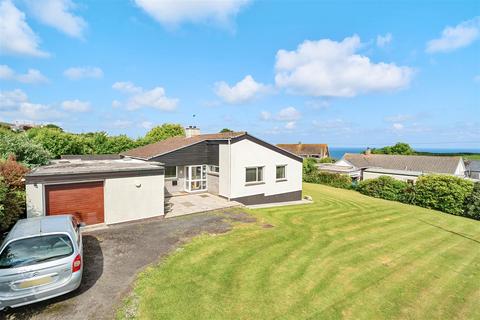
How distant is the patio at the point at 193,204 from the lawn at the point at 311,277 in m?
3.78

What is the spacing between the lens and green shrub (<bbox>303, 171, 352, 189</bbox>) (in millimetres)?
31953

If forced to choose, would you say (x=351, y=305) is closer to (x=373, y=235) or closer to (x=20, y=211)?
(x=373, y=235)

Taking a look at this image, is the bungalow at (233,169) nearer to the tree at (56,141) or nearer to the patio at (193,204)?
the patio at (193,204)

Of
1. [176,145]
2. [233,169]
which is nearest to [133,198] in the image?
[233,169]

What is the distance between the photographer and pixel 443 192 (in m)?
21.6

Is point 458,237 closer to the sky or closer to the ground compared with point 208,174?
closer to the ground

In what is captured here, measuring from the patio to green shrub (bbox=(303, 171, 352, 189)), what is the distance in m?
20.1

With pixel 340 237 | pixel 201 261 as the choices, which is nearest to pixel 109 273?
pixel 201 261

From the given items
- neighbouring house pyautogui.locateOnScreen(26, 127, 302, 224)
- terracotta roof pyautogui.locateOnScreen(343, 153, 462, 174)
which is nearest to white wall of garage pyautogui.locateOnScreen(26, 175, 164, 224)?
neighbouring house pyautogui.locateOnScreen(26, 127, 302, 224)

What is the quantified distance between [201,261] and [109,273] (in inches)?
112

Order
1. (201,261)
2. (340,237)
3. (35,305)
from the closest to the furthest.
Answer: (35,305)
(201,261)
(340,237)

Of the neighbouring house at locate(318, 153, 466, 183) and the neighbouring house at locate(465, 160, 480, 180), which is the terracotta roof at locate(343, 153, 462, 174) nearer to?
the neighbouring house at locate(318, 153, 466, 183)

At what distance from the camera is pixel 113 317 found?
18.9 ft

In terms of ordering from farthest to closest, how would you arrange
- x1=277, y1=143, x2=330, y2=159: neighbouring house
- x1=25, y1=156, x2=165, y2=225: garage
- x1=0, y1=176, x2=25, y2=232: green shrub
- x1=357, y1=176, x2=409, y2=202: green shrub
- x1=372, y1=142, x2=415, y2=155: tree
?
x1=277, y1=143, x2=330, y2=159: neighbouring house < x1=372, y1=142, x2=415, y2=155: tree < x1=357, y1=176, x2=409, y2=202: green shrub < x1=25, y1=156, x2=165, y2=225: garage < x1=0, y1=176, x2=25, y2=232: green shrub
